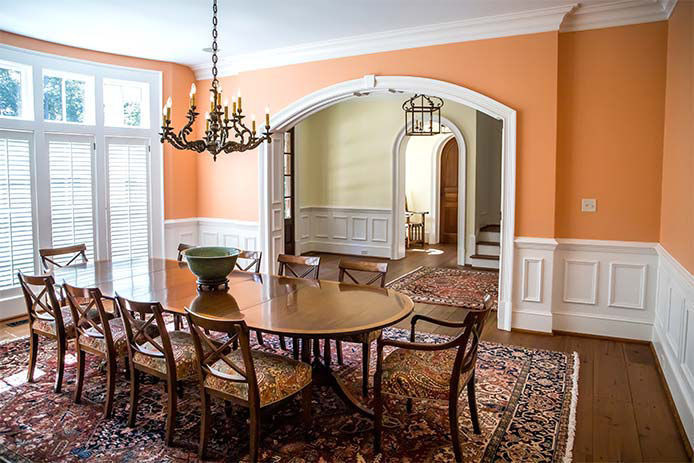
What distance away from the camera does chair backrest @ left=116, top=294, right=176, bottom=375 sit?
271 centimetres

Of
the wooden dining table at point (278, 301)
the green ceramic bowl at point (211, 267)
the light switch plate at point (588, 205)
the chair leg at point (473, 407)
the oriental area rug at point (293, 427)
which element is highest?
the light switch plate at point (588, 205)

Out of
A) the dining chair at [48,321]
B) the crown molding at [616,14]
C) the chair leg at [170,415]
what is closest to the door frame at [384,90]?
the crown molding at [616,14]

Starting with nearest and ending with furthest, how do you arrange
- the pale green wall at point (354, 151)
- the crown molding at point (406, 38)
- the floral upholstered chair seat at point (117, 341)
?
the floral upholstered chair seat at point (117, 341)
the crown molding at point (406, 38)
the pale green wall at point (354, 151)

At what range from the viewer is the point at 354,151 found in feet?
30.8

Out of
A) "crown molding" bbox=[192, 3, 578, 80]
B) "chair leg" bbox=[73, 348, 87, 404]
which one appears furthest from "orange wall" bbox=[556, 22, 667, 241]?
"chair leg" bbox=[73, 348, 87, 404]

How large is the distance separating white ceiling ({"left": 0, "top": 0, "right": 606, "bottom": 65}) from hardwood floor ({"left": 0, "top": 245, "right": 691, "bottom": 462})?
2934 mm

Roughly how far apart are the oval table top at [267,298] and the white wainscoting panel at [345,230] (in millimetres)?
5337

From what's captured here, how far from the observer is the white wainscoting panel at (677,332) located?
9.82 ft

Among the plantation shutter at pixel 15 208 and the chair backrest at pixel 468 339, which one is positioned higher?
the plantation shutter at pixel 15 208


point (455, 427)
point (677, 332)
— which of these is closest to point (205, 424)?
point (455, 427)

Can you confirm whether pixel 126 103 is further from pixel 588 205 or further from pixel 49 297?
pixel 588 205

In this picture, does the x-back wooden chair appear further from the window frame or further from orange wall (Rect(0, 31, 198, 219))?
orange wall (Rect(0, 31, 198, 219))

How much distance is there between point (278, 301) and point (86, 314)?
121 cm

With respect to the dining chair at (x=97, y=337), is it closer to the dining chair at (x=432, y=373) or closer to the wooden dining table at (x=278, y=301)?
the wooden dining table at (x=278, y=301)
